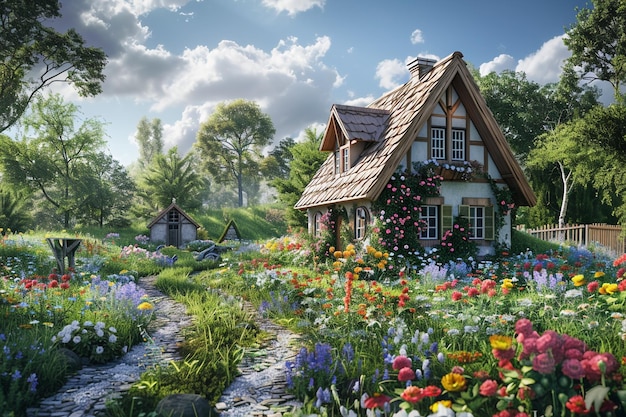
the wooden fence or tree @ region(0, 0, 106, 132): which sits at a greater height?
tree @ region(0, 0, 106, 132)

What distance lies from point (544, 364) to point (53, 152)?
36.3 meters

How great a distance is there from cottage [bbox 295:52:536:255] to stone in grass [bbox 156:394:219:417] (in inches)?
348

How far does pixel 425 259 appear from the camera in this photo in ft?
42.9

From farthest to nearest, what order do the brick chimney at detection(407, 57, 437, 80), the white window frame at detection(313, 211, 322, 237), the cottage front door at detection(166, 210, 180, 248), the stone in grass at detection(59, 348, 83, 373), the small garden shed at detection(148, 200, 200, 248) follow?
the cottage front door at detection(166, 210, 180, 248)
the small garden shed at detection(148, 200, 200, 248)
the white window frame at detection(313, 211, 322, 237)
the brick chimney at detection(407, 57, 437, 80)
the stone in grass at detection(59, 348, 83, 373)

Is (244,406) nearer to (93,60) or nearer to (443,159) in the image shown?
(443,159)

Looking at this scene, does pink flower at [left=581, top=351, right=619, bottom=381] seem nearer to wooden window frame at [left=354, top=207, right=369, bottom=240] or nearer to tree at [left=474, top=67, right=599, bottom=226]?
wooden window frame at [left=354, top=207, right=369, bottom=240]

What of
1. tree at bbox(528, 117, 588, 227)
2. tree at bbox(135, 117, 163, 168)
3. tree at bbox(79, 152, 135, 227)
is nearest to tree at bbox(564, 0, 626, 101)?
tree at bbox(528, 117, 588, 227)

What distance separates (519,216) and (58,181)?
32.8 metres

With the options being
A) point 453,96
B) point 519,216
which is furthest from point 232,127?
point 453,96

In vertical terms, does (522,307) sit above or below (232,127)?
below

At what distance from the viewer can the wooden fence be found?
2183cm

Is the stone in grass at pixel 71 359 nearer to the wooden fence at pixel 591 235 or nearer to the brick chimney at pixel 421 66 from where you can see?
the brick chimney at pixel 421 66

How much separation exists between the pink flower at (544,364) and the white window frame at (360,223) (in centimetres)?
1060

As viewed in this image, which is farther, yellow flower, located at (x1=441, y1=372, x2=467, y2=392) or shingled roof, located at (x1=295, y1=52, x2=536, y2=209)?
shingled roof, located at (x1=295, y1=52, x2=536, y2=209)
